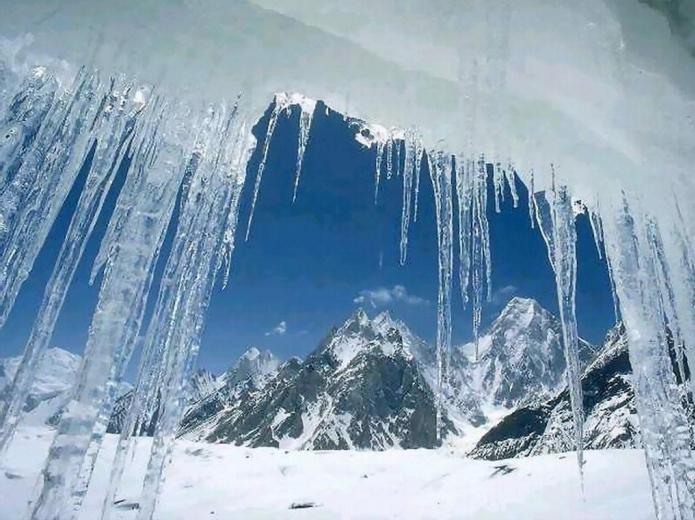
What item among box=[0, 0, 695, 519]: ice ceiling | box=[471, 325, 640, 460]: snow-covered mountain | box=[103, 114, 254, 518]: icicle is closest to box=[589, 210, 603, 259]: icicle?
box=[0, 0, 695, 519]: ice ceiling

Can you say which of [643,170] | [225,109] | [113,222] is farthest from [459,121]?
[113,222]

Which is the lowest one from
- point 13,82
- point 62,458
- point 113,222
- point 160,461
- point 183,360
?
point 62,458

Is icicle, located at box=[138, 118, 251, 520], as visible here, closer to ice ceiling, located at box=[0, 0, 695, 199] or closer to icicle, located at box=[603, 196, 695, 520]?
ice ceiling, located at box=[0, 0, 695, 199]

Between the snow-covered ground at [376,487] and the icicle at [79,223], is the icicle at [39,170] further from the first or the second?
the snow-covered ground at [376,487]

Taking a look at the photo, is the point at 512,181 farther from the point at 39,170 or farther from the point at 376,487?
the point at 376,487

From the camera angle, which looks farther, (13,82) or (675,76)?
(13,82)

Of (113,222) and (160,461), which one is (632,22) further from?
(160,461)
